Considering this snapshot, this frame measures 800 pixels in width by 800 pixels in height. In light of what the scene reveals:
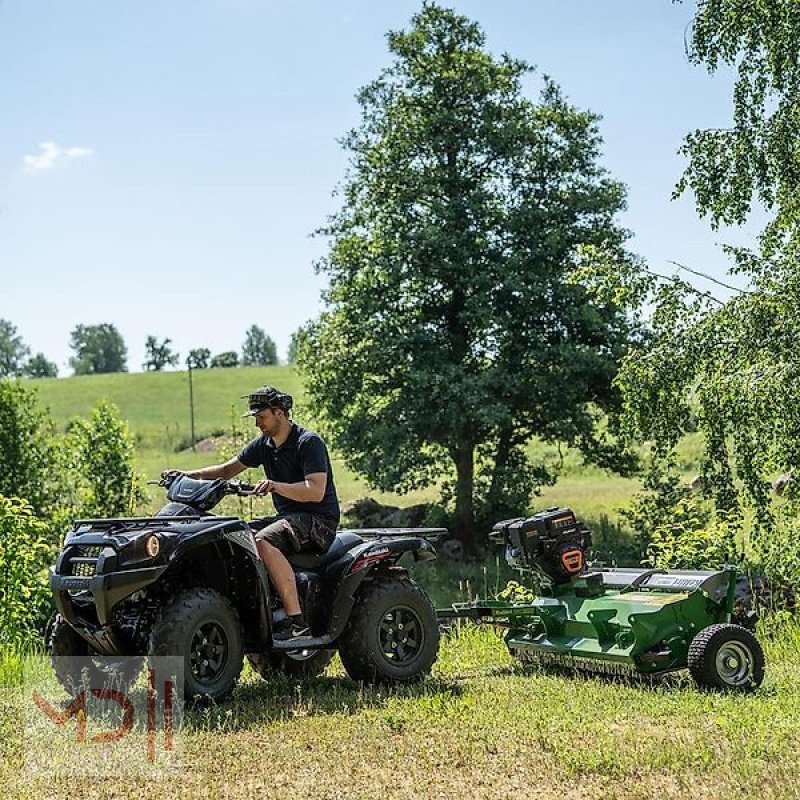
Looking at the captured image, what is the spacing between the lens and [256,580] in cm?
739

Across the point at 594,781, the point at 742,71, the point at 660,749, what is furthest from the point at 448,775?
the point at 742,71

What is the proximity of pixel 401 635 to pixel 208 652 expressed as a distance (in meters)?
1.59

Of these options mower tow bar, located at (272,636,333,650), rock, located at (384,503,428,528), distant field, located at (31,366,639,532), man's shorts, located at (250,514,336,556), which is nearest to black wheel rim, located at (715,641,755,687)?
mower tow bar, located at (272,636,333,650)

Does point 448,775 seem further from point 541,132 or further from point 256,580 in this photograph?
point 541,132

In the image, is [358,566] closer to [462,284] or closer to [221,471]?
[221,471]

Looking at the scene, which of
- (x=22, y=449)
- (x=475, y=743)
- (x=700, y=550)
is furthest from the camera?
(x=22, y=449)

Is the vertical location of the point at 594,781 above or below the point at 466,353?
below

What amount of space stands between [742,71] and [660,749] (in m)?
10.4

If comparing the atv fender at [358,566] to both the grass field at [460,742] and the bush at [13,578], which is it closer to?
the grass field at [460,742]

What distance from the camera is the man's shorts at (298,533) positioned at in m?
7.62

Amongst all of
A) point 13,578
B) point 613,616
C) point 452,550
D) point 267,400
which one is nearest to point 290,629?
point 267,400

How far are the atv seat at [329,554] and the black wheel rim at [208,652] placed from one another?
0.91 metres

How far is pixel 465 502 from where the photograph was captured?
26.2 meters

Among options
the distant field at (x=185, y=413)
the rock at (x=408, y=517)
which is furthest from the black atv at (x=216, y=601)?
the distant field at (x=185, y=413)
